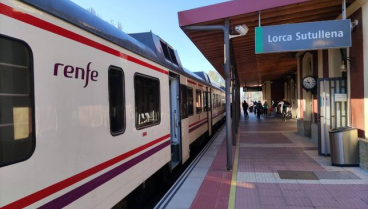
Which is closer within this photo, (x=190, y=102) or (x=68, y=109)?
(x=68, y=109)

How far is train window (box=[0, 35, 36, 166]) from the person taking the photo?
7.03 feet

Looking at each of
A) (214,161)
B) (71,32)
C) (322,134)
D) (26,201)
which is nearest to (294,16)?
(322,134)

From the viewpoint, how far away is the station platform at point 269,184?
4719 mm

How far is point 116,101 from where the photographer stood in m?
3.84

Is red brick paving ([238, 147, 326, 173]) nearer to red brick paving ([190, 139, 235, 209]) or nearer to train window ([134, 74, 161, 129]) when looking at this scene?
red brick paving ([190, 139, 235, 209])

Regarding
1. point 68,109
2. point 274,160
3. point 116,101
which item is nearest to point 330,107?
point 274,160

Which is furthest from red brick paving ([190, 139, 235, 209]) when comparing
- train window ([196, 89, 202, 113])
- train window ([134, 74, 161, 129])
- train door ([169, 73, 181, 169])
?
train window ([196, 89, 202, 113])

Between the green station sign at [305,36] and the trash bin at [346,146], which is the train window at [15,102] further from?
the trash bin at [346,146]

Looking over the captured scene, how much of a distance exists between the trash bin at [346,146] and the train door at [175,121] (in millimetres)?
3506

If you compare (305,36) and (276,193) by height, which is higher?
(305,36)

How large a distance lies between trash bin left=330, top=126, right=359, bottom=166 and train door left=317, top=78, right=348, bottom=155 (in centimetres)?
106

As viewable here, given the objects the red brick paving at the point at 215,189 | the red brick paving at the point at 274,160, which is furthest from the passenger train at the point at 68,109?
the red brick paving at the point at 274,160

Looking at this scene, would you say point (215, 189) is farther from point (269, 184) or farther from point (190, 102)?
point (190, 102)

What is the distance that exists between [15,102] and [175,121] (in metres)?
5.05
